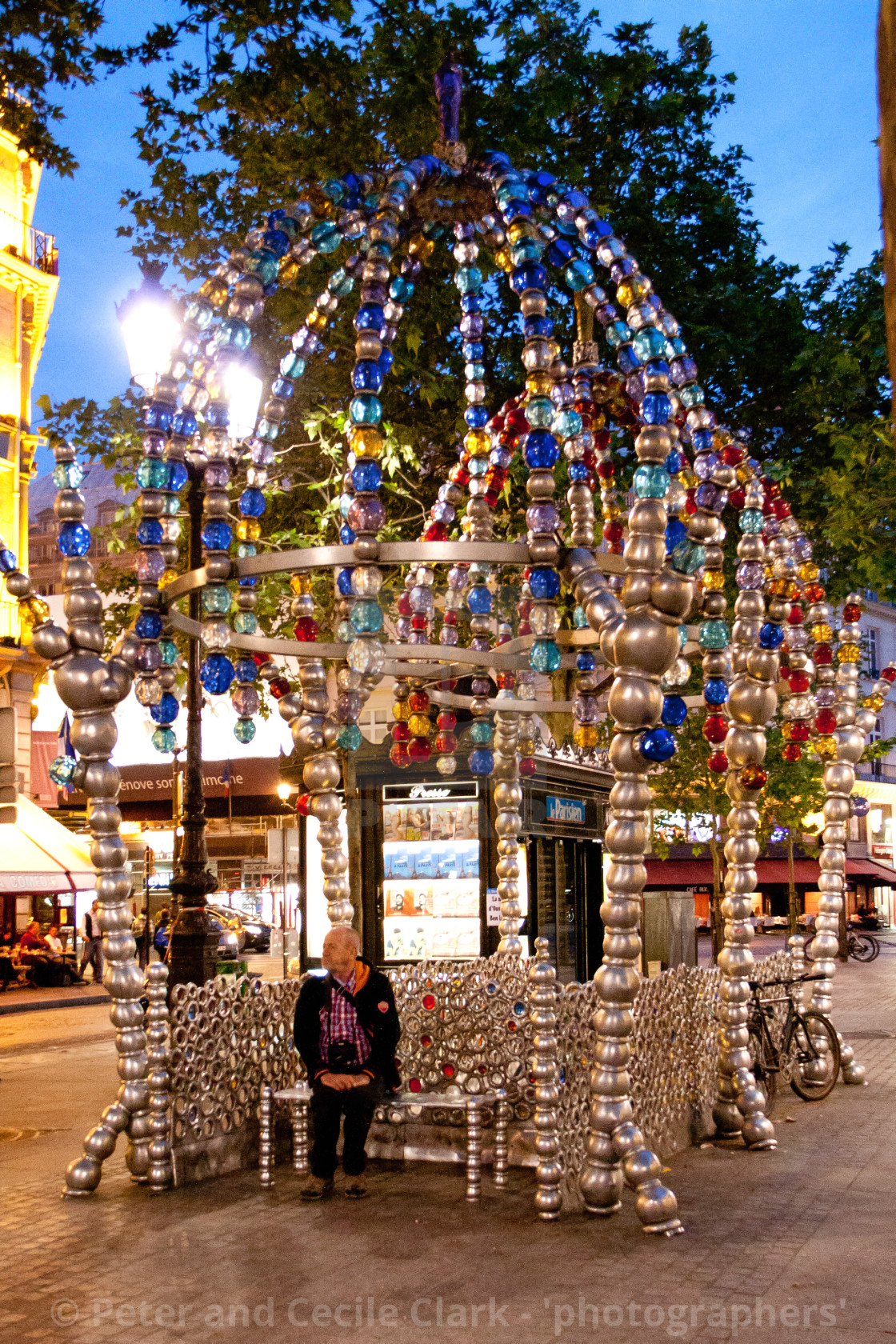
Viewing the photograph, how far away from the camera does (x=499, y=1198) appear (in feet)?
25.5

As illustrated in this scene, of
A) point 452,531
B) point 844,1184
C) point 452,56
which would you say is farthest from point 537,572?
point 452,531

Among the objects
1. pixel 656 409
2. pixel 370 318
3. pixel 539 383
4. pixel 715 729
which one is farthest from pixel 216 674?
pixel 715 729

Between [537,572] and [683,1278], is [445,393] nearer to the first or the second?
[537,572]

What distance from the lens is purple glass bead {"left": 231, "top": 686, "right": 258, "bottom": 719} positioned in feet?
29.1

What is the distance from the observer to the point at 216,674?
7594 mm

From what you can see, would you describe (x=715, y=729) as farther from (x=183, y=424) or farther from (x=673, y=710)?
(x=183, y=424)

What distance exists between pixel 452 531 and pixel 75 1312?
12.4 meters

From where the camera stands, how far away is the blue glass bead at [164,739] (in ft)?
26.8

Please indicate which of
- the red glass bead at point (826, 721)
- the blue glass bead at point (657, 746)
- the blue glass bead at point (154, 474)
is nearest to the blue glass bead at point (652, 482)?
the blue glass bead at point (657, 746)

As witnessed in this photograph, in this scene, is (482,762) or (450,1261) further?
(482,762)

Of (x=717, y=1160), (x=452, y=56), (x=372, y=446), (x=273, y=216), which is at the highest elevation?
(x=452, y=56)

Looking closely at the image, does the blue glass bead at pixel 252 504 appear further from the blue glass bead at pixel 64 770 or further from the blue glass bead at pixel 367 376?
the blue glass bead at pixel 64 770

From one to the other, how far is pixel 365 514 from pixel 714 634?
2339 mm

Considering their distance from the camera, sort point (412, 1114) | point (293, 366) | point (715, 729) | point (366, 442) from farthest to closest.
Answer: point (412, 1114) < point (715, 729) < point (293, 366) < point (366, 442)
